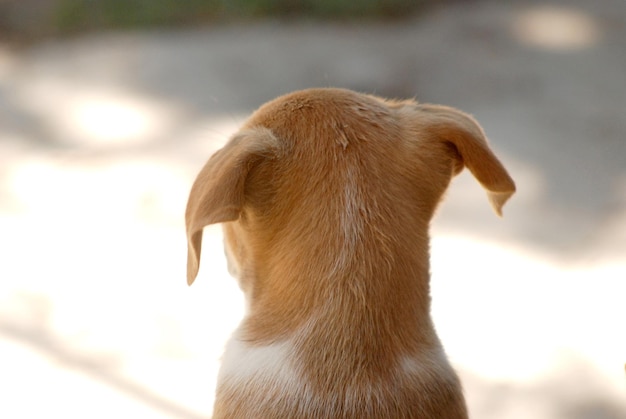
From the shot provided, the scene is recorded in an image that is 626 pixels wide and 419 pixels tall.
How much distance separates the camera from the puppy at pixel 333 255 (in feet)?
4.10

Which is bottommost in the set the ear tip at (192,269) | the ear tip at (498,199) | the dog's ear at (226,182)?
the ear tip at (192,269)

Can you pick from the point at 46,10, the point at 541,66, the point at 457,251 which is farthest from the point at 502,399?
the point at 46,10

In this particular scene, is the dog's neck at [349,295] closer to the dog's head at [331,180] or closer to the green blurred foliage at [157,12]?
the dog's head at [331,180]

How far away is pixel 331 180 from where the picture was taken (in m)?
1.27

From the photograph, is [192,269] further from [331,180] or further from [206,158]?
[206,158]

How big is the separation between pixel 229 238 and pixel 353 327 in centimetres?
31

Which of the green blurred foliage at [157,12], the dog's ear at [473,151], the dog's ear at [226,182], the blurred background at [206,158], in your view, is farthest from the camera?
the green blurred foliage at [157,12]

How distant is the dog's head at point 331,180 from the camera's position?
4.10 ft

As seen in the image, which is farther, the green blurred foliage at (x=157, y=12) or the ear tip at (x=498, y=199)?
the green blurred foliage at (x=157, y=12)

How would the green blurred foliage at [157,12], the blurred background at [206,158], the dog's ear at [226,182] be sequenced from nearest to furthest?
1. the dog's ear at [226,182]
2. the blurred background at [206,158]
3. the green blurred foliage at [157,12]

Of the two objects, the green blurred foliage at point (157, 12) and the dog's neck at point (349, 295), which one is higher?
the green blurred foliage at point (157, 12)

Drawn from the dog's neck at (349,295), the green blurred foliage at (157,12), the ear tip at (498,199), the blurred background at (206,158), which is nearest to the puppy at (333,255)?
the dog's neck at (349,295)

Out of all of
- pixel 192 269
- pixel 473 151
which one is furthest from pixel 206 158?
pixel 473 151

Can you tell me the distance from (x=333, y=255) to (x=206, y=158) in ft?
4.77
